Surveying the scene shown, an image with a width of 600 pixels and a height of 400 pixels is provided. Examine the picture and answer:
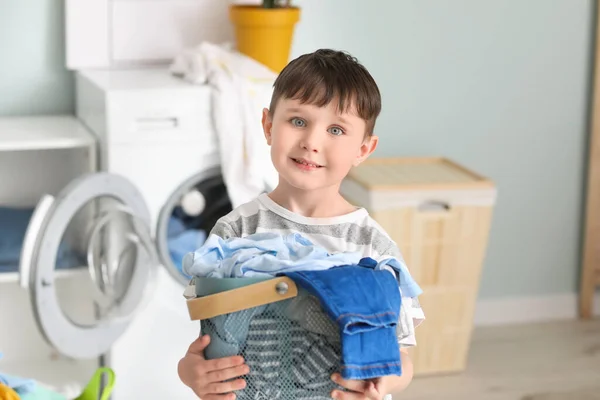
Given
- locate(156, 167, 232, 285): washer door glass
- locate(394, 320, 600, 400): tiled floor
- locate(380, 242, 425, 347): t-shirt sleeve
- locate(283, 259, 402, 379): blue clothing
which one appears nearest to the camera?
locate(283, 259, 402, 379): blue clothing

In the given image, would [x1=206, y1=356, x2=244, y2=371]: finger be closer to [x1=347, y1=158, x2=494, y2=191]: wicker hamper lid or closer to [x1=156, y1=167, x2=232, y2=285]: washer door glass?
[x1=156, y1=167, x2=232, y2=285]: washer door glass

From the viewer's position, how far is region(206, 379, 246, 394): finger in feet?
4.11

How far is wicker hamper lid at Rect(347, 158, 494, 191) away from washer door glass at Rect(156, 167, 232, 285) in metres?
0.49

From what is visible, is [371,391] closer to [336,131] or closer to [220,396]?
[220,396]

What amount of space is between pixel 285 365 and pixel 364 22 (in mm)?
2270

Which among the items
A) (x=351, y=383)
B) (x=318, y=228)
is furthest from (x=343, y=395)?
(x=318, y=228)

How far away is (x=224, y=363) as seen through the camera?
4.11 ft

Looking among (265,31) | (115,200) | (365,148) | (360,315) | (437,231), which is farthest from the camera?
(437,231)

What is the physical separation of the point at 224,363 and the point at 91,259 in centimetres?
159

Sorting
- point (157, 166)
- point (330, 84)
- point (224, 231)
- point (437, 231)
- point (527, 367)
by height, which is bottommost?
point (527, 367)

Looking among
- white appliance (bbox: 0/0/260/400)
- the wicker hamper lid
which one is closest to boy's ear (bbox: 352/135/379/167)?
white appliance (bbox: 0/0/260/400)

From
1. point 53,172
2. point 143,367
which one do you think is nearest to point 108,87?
point 53,172

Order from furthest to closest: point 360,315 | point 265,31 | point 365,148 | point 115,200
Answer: point 265,31
point 115,200
point 365,148
point 360,315

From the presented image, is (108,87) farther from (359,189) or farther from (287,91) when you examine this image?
(287,91)
